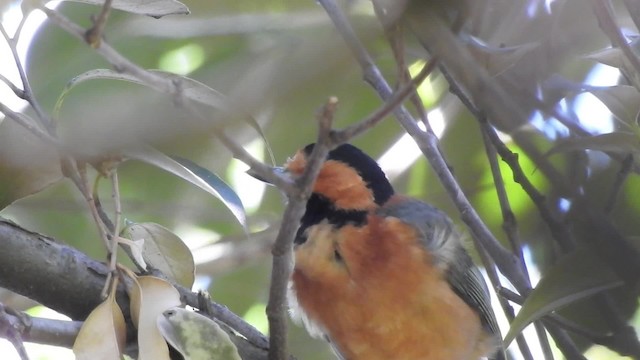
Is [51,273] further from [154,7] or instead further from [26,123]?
[154,7]

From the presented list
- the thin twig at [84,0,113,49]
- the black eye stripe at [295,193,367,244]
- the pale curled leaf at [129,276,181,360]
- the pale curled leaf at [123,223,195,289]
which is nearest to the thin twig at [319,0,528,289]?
the black eye stripe at [295,193,367,244]

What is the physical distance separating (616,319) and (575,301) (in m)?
0.29

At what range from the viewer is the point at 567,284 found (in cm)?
192

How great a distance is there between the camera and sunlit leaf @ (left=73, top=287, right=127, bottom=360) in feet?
5.45

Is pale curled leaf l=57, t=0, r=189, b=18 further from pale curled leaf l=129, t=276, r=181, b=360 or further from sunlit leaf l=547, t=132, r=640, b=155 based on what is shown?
sunlit leaf l=547, t=132, r=640, b=155

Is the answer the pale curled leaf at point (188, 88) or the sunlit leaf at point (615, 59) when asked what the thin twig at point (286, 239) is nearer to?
the pale curled leaf at point (188, 88)

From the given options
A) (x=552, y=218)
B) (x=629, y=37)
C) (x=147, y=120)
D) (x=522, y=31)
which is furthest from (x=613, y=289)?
(x=147, y=120)

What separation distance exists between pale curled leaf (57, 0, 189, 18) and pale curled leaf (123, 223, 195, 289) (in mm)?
461

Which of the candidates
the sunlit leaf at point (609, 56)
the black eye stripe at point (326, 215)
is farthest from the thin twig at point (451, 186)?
the sunlit leaf at point (609, 56)

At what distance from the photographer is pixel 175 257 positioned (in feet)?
6.92

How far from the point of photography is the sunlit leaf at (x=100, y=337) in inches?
65.4

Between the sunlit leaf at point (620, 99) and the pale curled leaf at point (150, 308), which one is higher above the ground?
the sunlit leaf at point (620, 99)

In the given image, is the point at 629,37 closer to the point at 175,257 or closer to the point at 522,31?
the point at 522,31

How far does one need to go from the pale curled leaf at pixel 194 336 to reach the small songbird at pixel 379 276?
727mm
